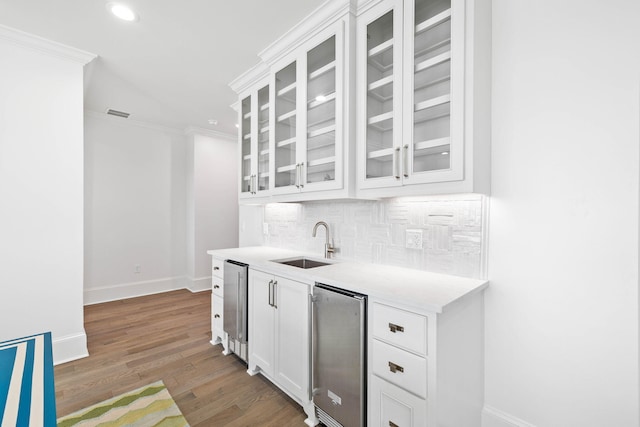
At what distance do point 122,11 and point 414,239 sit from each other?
2509 mm

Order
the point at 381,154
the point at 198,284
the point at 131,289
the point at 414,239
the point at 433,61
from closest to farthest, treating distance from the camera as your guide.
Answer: the point at 433,61, the point at 381,154, the point at 414,239, the point at 131,289, the point at 198,284

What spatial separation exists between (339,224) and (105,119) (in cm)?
385

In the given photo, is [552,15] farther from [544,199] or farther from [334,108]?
[334,108]

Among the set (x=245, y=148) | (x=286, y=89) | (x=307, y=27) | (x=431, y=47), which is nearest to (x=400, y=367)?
(x=431, y=47)

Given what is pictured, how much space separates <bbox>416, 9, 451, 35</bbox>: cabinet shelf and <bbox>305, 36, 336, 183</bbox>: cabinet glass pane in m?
0.60

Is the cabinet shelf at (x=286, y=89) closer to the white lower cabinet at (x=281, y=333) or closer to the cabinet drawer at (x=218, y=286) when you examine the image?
the white lower cabinet at (x=281, y=333)

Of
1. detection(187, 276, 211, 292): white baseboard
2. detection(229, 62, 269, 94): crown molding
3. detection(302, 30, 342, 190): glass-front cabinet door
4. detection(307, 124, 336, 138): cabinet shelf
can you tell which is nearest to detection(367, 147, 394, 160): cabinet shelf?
detection(302, 30, 342, 190): glass-front cabinet door

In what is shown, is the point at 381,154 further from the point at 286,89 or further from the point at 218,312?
the point at 218,312

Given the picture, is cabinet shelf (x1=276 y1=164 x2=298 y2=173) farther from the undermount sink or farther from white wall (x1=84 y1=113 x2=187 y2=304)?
white wall (x1=84 y1=113 x2=187 y2=304)

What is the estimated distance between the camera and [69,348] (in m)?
2.52

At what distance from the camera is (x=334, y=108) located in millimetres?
2014

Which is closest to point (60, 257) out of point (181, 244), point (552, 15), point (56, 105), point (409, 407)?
point (56, 105)

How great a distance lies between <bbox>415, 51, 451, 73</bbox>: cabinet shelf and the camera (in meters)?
1.48

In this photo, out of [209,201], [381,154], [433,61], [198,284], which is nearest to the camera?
[433,61]
